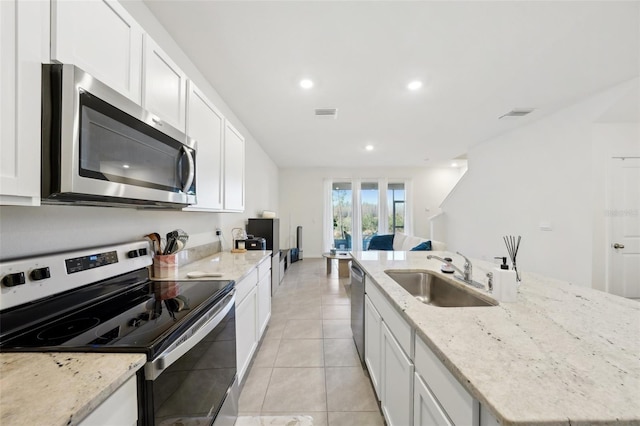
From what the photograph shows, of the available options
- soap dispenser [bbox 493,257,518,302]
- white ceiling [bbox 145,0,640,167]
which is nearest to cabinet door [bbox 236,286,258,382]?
soap dispenser [bbox 493,257,518,302]

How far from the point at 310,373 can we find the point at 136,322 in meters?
1.55

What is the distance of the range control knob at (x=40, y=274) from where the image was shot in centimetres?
88

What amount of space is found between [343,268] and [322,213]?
251 centimetres

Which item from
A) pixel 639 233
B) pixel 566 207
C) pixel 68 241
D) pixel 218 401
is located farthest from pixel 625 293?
pixel 68 241

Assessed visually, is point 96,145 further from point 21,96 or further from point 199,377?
point 199,377

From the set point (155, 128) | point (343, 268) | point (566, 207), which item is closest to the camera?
point (155, 128)

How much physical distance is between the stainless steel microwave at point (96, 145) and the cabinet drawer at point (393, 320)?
1.29m

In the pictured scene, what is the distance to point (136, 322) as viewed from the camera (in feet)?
3.13

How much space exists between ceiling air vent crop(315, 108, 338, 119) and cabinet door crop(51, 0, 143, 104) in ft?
7.74

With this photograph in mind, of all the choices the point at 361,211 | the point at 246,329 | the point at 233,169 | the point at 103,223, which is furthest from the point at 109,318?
the point at 361,211

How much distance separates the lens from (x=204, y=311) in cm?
114

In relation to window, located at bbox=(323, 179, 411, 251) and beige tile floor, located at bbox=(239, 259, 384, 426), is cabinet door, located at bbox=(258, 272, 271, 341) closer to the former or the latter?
beige tile floor, located at bbox=(239, 259, 384, 426)

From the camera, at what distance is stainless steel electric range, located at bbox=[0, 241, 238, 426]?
784 mm

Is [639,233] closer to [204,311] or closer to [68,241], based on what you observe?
[204,311]
